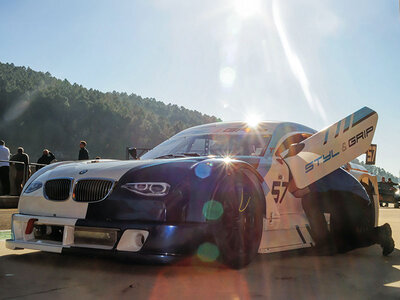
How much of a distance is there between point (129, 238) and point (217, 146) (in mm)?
1897

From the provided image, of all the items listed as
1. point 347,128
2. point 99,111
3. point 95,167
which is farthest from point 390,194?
point 99,111

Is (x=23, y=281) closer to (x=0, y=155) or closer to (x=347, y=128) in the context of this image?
(x=347, y=128)

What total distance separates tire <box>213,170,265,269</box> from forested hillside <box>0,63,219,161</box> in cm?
10697

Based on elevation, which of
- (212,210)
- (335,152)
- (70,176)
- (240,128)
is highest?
(240,128)

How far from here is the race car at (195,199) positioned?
3.92 m

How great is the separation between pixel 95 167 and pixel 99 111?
431 feet

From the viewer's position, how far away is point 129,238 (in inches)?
154

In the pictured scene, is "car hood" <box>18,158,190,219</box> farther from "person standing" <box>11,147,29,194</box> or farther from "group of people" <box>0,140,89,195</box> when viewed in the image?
"person standing" <box>11,147,29,194</box>

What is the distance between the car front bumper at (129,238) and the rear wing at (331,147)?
1.58 metres

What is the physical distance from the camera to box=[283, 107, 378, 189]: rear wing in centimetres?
518

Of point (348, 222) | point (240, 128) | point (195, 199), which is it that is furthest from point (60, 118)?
point (195, 199)

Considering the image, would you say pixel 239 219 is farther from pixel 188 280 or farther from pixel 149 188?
pixel 149 188

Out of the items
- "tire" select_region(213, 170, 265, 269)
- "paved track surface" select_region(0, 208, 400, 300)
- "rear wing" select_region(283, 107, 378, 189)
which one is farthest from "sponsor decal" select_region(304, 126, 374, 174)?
"paved track surface" select_region(0, 208, 400, 300)

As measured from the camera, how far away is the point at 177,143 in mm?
5914
